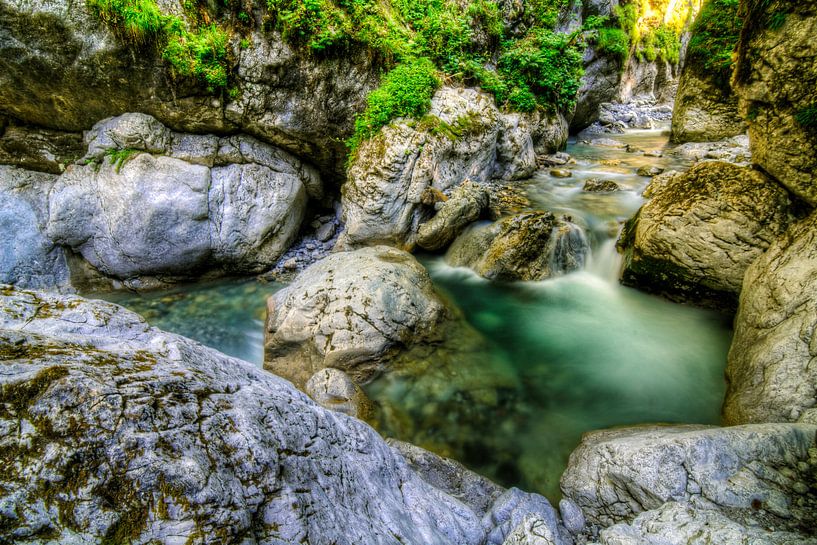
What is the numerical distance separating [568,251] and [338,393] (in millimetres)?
4530

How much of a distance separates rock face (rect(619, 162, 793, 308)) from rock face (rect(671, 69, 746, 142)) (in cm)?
763

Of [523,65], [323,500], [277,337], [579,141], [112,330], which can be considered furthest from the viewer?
[579,141]

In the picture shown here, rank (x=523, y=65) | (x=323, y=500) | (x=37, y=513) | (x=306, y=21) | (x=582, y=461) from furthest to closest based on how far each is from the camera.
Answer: (x=523, y=65) → (x=306, y=21) → (x=582, y=461) → (x=323, y=500) → (x=37, y=513)

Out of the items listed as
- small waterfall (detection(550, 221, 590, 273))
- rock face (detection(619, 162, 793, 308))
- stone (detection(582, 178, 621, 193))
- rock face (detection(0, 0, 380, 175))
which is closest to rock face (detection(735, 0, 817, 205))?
rock face (detection(619, 162, 793, 308))

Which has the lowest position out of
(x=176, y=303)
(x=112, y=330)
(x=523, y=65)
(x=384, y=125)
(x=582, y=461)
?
(x=176, y=303)

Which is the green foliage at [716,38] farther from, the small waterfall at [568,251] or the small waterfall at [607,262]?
the small waterfall at [568,251]

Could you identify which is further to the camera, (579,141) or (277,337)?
(579,141)

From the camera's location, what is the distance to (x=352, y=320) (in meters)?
4.58

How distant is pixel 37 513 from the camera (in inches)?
39.8

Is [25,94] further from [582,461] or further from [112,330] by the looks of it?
[582,461]

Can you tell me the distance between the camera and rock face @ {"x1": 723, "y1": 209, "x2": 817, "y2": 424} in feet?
9.41

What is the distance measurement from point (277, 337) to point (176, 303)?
2.92 metres

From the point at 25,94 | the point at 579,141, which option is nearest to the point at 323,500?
the point at 25,94

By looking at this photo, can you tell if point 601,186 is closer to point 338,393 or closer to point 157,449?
point 338,393
